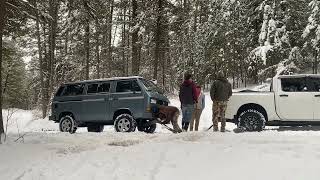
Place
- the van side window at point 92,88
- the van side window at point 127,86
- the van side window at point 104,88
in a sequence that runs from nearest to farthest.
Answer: the van side window at point 127,86 < the van side window at point 104,88 < the van side window at point 92,88

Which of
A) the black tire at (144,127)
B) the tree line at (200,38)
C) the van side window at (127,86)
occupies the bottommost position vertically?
the black tire at (144,127)

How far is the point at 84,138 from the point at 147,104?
3.61m

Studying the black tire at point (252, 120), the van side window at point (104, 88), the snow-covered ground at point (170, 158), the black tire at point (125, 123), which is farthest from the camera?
the van side window at point (104, 88)

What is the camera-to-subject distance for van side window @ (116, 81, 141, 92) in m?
17.6

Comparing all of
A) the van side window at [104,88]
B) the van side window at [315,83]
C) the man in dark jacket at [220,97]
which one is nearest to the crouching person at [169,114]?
the man in dark jacket at [220,97]

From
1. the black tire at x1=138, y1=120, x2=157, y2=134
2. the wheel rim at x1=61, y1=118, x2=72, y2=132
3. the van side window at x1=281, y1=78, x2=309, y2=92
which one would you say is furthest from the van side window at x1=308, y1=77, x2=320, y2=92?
the wheel rim at x1=61, y1=118, x2=72, y2=132

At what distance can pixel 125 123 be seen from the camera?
17.5 meters

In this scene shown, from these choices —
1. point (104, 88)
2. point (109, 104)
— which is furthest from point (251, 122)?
point (104, 88)

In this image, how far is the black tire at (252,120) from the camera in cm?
1647

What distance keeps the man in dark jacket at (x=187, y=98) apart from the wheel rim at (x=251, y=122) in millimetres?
1732

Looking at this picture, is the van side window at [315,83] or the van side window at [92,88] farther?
the van side window at [92,88]

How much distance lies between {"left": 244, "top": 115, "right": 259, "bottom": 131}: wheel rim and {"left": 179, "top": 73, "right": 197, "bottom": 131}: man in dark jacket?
173 cm

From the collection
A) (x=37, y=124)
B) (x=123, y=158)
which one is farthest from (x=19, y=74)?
(x=123, y=158)

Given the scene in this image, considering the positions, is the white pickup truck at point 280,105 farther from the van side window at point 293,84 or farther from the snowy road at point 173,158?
the snowy road at point 173,158
